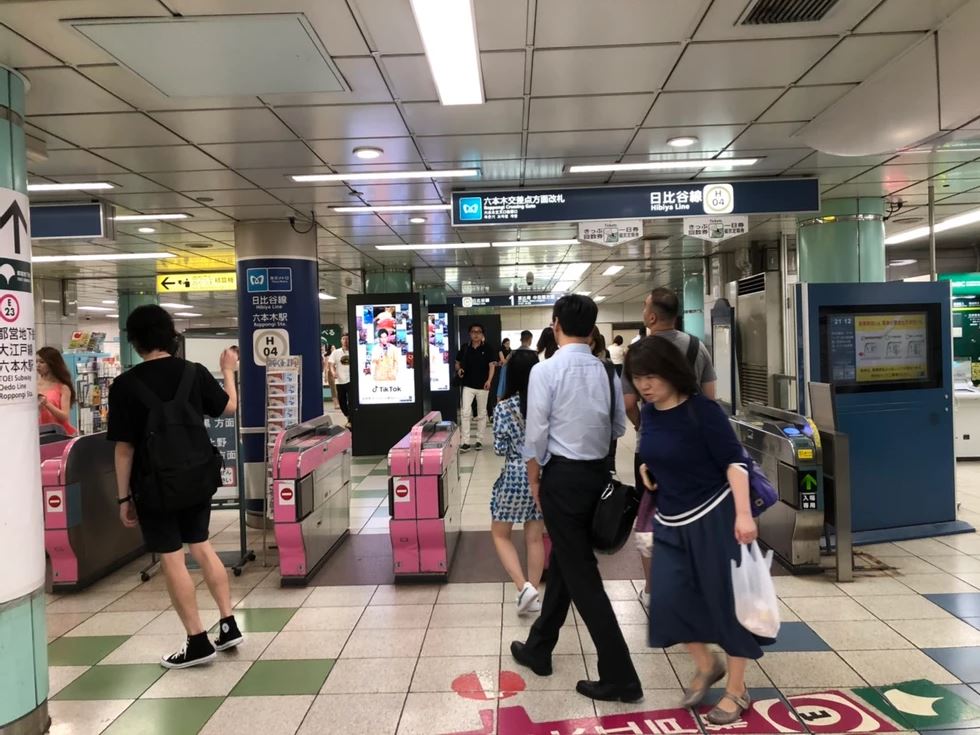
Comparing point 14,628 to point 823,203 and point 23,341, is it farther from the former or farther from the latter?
point 823,203

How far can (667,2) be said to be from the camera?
2.97m

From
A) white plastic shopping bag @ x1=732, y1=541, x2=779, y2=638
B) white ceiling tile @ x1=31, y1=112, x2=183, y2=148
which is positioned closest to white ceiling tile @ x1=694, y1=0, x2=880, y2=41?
white plastic shopping bag @ x1=732, y1=541, x2=779, y2=638

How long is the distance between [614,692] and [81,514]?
144 inches

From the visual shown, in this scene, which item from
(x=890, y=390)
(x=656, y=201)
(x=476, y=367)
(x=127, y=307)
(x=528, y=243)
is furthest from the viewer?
(x=127, y=307)

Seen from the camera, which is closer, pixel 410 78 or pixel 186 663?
pixel 186 663

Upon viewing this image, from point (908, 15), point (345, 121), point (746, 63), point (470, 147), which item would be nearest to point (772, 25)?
point (746, 63)

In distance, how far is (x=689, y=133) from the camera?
4.78 meters

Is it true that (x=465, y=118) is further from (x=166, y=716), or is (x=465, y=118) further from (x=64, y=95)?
(x=166, y=716)

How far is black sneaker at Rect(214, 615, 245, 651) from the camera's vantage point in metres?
3.43

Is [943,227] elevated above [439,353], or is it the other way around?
[943,227]

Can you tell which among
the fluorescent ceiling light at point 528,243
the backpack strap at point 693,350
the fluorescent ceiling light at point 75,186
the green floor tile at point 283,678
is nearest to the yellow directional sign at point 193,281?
the fluorescent ceiling light at point 528,243

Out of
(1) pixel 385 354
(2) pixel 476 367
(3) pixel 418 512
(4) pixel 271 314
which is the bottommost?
(3) pixel 418 512

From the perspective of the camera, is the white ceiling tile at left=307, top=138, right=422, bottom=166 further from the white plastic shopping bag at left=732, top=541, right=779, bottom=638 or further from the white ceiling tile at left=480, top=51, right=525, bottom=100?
the white plastic shopping bag at left=732, top=541, right=779, bottom=638

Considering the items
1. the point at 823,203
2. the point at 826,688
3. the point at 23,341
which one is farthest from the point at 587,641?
the point at 823,203
